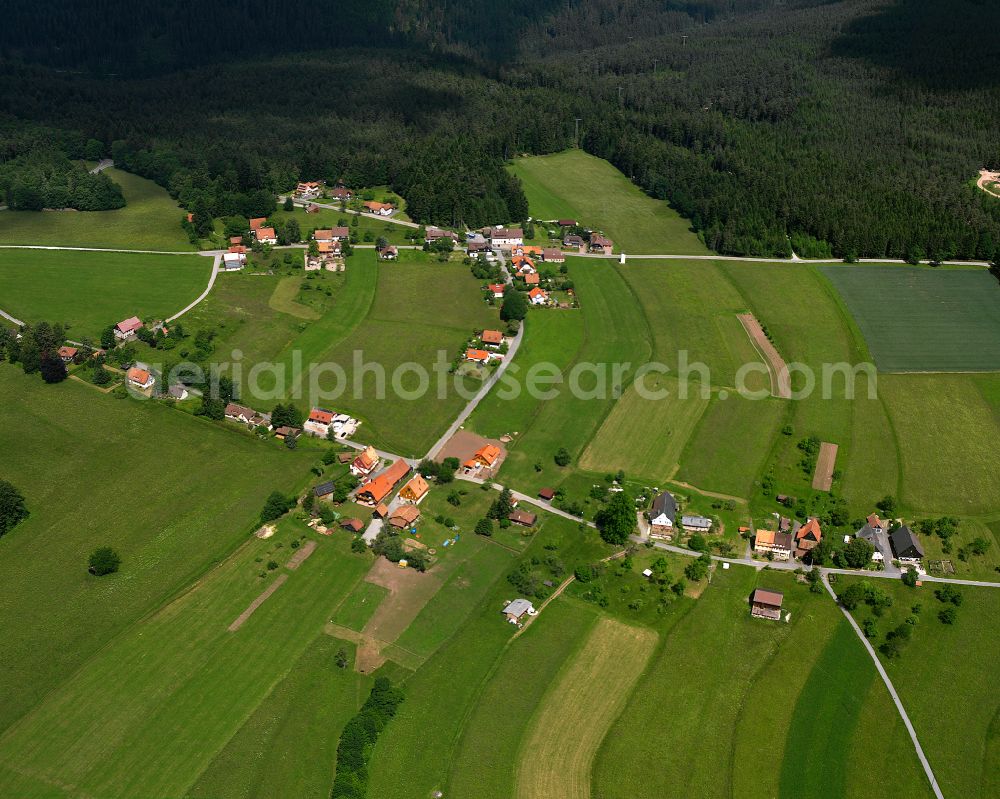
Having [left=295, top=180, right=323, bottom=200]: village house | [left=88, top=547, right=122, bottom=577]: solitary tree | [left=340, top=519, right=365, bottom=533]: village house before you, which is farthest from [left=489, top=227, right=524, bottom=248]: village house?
[left=88, top=547, right=122, bottom=577]: solitary tree

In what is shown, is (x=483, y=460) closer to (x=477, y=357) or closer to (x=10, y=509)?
(x=477, y=357)

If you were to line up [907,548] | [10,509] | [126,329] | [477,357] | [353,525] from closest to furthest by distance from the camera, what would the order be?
[907,548], [353,525], [10,509], [477,357], [126,329]

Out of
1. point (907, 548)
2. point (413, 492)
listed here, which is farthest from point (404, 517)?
point (907, 548)

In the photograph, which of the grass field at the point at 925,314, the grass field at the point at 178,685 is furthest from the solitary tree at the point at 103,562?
the grass field at the point at 925,314

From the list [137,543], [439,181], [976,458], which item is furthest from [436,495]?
[439,181]

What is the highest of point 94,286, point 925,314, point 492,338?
point 925,314

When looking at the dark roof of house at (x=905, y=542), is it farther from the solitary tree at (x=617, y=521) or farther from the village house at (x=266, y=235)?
the village house at (x=266, y=235)

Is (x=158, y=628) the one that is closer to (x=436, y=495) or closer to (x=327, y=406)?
(x=436, y=495)

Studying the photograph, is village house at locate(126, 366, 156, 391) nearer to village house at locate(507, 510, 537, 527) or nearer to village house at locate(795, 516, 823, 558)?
village house at locate(507, 510, 537, 527)
